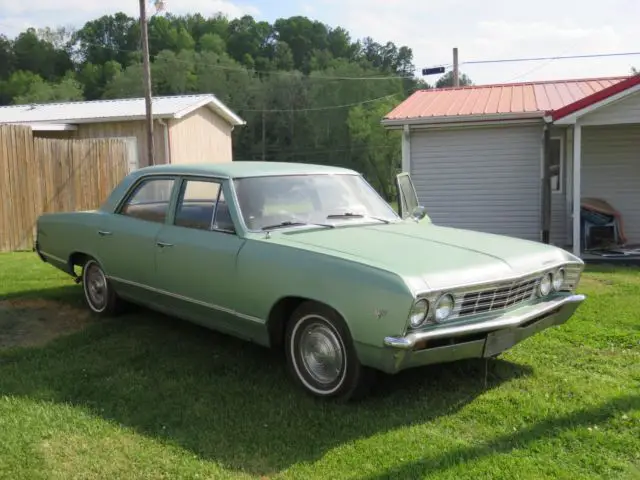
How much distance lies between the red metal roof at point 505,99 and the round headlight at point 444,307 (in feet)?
25.8

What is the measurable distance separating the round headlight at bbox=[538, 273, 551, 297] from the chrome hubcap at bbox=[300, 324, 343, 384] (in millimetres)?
1500

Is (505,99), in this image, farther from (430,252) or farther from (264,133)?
(264,133)

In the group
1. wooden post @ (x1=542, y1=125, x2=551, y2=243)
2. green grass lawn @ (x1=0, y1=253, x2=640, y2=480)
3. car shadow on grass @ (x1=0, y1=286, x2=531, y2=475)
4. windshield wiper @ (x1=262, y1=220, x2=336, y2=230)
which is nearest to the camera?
green grass lawn @ (x1=0, y1=253, x2=640, y2=480)

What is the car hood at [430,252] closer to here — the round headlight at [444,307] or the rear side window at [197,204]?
the round headlight at [444,307]

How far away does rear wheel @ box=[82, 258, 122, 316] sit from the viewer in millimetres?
6215

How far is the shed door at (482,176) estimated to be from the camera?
491 inches

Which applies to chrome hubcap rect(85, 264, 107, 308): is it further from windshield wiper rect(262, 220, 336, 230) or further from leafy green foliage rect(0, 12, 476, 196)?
leafy green foliage rect(0, 12, 476, 196)

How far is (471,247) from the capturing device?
4504 millimetres

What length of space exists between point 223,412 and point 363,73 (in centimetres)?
6061

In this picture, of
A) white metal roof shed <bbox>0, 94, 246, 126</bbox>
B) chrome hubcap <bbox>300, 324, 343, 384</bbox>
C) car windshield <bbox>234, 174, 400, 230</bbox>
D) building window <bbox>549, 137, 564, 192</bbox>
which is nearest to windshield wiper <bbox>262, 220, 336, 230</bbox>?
car windshield <bbox>234, 174, 400, 230</bbox>

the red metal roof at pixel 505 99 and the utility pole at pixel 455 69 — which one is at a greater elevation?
the utility pole at pixel 455 69

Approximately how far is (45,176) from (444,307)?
10385 millimetres

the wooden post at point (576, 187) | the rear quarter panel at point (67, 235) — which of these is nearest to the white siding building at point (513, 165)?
the wooden post at point (576, 187)

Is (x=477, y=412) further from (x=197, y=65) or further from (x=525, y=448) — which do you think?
(x=197, y=65)
